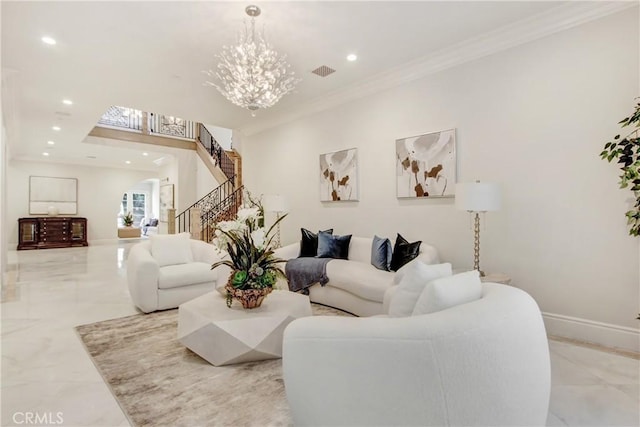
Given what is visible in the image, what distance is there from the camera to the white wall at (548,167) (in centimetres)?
296

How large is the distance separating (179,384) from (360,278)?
2046 millimetres

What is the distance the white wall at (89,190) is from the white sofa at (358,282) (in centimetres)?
1145

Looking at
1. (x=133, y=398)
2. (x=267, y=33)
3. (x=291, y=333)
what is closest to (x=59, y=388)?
(x=133, y=398)

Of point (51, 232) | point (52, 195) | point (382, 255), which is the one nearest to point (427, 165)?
point (382, 255)

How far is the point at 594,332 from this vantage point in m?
3.05

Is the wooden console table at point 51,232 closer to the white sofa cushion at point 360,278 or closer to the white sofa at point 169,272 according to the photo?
the white sofa at point 169,272

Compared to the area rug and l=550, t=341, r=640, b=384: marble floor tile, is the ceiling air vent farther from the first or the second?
l=550, t=341, r=640, b=384: marble floor tile

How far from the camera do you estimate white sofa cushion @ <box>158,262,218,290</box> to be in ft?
13.1

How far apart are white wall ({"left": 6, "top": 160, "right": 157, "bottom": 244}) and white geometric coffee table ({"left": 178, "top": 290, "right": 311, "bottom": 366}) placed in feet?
39.1

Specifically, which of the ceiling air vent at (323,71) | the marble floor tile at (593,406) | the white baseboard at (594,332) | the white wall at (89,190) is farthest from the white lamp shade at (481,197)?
the white wall at (89,190)

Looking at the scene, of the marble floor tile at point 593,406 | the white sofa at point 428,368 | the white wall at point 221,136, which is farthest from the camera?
the white wall at point 221,136

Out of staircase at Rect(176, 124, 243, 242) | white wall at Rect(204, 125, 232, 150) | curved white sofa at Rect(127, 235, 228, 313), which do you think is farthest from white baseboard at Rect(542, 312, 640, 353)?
white wall at Rect(204, 125, 232, 150)

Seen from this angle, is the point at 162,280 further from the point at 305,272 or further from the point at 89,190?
the point at 89,190

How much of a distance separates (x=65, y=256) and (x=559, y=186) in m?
11.1
